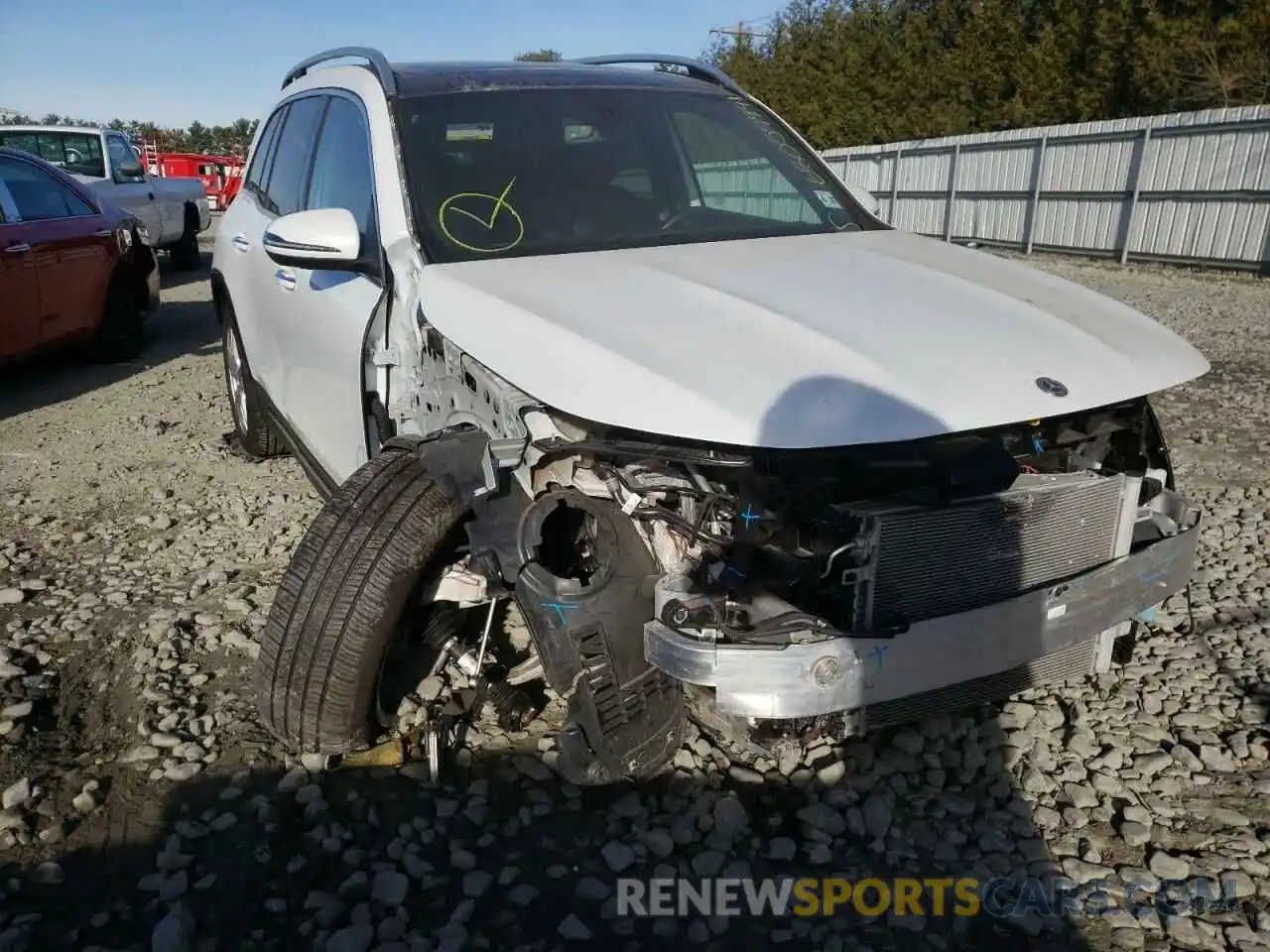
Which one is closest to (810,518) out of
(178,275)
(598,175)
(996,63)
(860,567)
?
(860,567)

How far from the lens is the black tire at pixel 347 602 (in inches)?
96.7

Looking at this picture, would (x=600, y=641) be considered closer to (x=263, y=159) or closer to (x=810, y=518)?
(x=810, y=518)

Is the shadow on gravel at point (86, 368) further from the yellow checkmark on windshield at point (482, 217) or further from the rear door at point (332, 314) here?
the yellow checkmark on windshield at point (482, 217)

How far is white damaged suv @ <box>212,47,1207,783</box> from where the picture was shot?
6.83ft

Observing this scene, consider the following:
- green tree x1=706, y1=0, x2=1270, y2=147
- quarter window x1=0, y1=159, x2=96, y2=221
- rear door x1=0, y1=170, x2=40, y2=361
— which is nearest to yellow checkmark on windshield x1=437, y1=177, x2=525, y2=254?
rear door x1=0, y1=170, x2=40, y2=361

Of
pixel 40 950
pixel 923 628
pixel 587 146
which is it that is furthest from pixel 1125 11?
pixel 40 950

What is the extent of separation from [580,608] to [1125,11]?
21.2 m

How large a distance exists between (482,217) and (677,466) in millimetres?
1211

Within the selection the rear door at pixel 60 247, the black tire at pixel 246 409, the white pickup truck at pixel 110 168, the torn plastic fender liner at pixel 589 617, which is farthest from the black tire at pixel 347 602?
the white pickup truck at pixel 110 168

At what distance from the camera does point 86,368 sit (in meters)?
7.92

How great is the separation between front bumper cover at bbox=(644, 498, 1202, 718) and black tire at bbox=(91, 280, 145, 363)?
7.21 metres

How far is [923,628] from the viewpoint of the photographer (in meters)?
2.14

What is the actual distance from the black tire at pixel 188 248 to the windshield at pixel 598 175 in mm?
12018

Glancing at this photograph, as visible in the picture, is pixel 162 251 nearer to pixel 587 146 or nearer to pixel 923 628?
pixel 587 146
